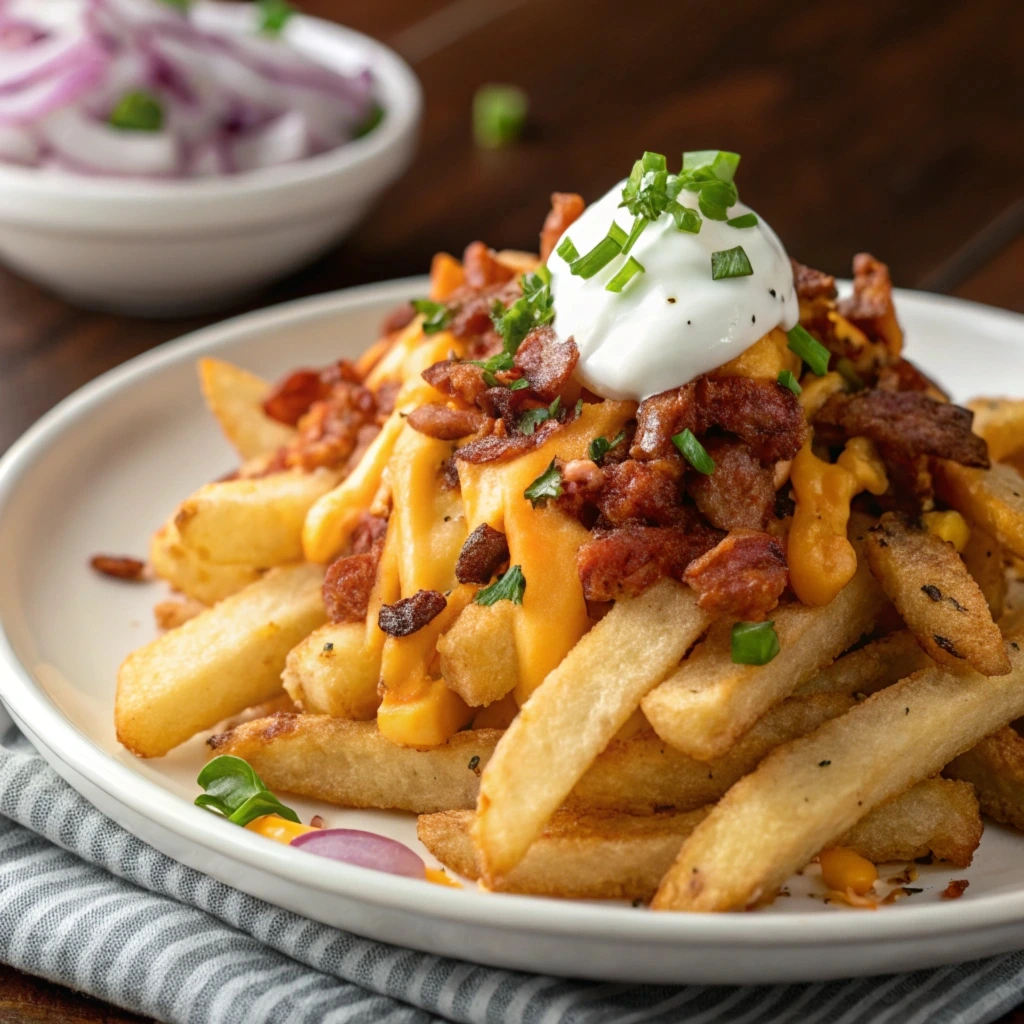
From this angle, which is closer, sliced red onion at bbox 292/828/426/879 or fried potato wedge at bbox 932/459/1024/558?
sliced red onion at bbox 292/828/426/879

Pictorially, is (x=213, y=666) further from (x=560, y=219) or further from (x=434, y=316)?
(x=560, y=219)

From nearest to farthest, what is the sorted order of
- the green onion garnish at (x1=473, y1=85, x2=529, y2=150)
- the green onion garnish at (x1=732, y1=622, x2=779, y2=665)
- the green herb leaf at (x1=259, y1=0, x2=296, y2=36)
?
the green onion garnish at (x1=732, y1=622, x2=779, y2=665) < the green herb leaf at (x1=259, y1=0, x2=296, y2=36) < the green onion garnish at (x1=473, y1=85, x2=529, y2=150)

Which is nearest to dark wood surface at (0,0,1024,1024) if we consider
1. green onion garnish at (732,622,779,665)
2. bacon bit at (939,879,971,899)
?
green onion garnish at (732,622,779,665)

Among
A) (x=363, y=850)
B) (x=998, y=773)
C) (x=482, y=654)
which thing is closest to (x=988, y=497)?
(x=998, y=773)

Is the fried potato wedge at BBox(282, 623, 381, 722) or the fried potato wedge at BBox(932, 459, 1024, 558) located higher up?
the fried potato wedge at BBox(932, 459, 1024, 558)

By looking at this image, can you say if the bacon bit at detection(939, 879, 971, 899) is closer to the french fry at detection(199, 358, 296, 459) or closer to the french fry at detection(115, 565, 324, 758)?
the french fry at detection(115, 565, 324, 758)
